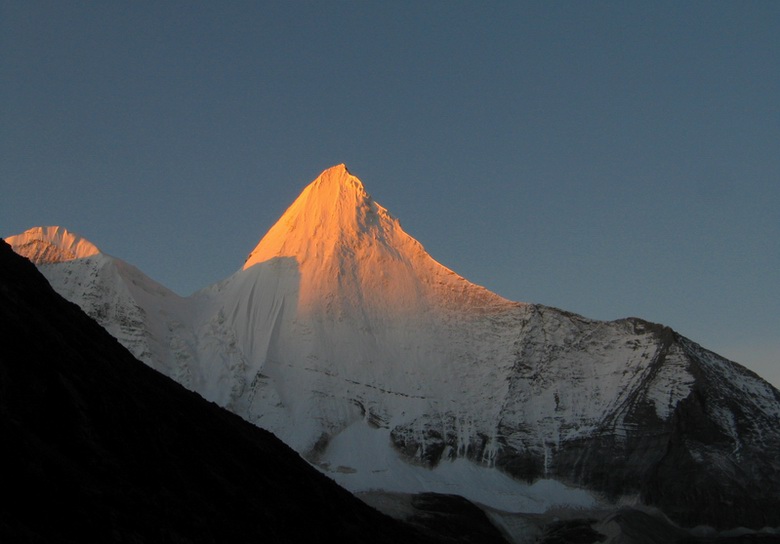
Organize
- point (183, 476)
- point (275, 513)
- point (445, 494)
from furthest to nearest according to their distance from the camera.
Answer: point (445, 494) → point (275, 513) → point (183, 476)

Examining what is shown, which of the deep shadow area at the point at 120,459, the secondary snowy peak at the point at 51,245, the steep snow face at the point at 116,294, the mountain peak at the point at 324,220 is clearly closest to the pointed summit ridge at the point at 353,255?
the mountain peak at the point at 324,220

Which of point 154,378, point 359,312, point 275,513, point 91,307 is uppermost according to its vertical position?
point 359,312

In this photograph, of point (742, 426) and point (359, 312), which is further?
point (359, 312)

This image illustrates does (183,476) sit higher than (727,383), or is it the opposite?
(727,383)

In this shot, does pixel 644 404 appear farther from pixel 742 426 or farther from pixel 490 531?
pixel 490 531

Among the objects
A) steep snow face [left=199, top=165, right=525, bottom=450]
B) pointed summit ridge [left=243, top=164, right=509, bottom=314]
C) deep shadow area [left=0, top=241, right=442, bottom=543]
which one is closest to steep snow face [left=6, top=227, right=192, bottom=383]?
steep snow face [left=199, top=165, right=525, bottom=450]

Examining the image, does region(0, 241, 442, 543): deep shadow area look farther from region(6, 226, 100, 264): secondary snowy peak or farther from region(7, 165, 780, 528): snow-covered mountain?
region(6, 226, 100, 264): secondary snowy peak

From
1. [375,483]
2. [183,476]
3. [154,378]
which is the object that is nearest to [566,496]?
[375,483]
